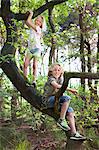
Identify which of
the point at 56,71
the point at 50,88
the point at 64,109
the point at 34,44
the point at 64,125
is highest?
the point at 34,44

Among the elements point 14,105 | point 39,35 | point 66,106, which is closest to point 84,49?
point 14,105

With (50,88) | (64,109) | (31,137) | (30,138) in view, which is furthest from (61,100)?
(31,137)

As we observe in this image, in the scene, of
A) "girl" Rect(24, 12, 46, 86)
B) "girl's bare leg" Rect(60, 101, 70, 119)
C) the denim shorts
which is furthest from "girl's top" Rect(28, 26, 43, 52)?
"girl's bare leg" Rect(60, 101, 70, 119)

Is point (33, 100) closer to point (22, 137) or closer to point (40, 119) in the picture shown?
point (40, 119)

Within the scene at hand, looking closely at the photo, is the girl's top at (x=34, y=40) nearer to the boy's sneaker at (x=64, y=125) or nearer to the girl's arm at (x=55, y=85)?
the girl's arm at (x=55, y=85)

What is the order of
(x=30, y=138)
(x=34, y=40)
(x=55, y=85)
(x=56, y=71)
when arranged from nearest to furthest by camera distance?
(x=55, y=85) → (x=56, y=71) → (x=34, y=40) → (x=30, y=138)

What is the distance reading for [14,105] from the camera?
28.2ft

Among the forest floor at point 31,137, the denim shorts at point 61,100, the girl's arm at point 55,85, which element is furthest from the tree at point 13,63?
the forest floor at point 31,137

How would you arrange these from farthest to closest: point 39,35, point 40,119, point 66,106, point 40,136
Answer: point 40,136 < point 40,119 < point 39,35 < point 66,106

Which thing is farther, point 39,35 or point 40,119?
point 40,119

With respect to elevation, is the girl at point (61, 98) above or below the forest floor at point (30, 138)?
above

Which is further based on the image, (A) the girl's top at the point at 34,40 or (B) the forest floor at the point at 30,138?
(B) the forest floor at the point at 30,138

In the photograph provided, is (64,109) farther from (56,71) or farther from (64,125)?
(56,71)

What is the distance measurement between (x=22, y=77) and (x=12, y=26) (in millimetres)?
896
